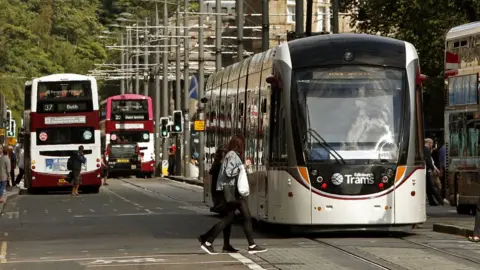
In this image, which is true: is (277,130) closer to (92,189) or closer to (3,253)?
(3,253)

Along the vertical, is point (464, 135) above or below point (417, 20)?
below

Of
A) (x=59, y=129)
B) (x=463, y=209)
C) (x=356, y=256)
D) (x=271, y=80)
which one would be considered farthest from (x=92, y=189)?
(x=356, y=256)

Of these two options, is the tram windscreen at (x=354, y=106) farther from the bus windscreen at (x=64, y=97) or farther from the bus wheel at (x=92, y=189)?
the bus wheel at (x=92, y=189)

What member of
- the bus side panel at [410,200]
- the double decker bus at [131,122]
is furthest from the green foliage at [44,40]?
the bus side panel at [410,200]

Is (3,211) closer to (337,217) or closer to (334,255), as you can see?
(337,217)

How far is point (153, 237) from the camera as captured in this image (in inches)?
1035

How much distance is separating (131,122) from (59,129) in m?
27.5

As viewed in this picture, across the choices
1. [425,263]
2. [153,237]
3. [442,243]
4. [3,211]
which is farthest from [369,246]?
[3,211]

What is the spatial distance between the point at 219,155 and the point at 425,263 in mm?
3963

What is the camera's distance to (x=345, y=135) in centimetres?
2412

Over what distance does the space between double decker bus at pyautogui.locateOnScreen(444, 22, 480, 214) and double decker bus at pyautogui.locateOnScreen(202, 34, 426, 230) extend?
6405mm

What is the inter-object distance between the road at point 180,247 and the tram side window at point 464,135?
5.25 metres

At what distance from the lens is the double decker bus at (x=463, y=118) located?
104 feet

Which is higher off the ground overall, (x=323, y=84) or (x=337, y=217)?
(x=323, y=84)
